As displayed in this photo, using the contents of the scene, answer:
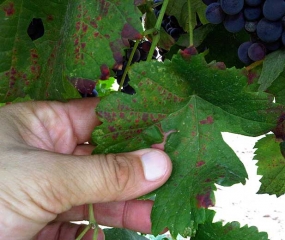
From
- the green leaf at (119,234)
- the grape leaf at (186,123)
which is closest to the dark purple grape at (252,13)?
the grape leaf at (186,123)

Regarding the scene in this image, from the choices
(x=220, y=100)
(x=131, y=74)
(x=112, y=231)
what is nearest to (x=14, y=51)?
(x=131, y=74)

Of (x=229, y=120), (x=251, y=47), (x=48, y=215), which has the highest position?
(x=251, y=47)

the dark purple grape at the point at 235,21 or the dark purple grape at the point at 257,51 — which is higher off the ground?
the dark purple grape at the point at 235,21

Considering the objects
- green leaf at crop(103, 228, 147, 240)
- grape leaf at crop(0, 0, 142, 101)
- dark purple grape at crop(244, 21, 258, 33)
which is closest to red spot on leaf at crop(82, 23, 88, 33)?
grape leaf at crop(0, 0, 142, 101)

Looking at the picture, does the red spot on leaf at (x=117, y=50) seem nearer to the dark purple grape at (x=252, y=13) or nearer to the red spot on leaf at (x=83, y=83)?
the red spot on leaf at (x=83, y=83)

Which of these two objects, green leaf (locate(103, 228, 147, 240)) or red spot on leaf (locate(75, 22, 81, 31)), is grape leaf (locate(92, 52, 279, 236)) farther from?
green leaf (locate(103, 228, 147, 240))

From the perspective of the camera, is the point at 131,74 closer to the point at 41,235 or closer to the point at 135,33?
the point at 135,33
